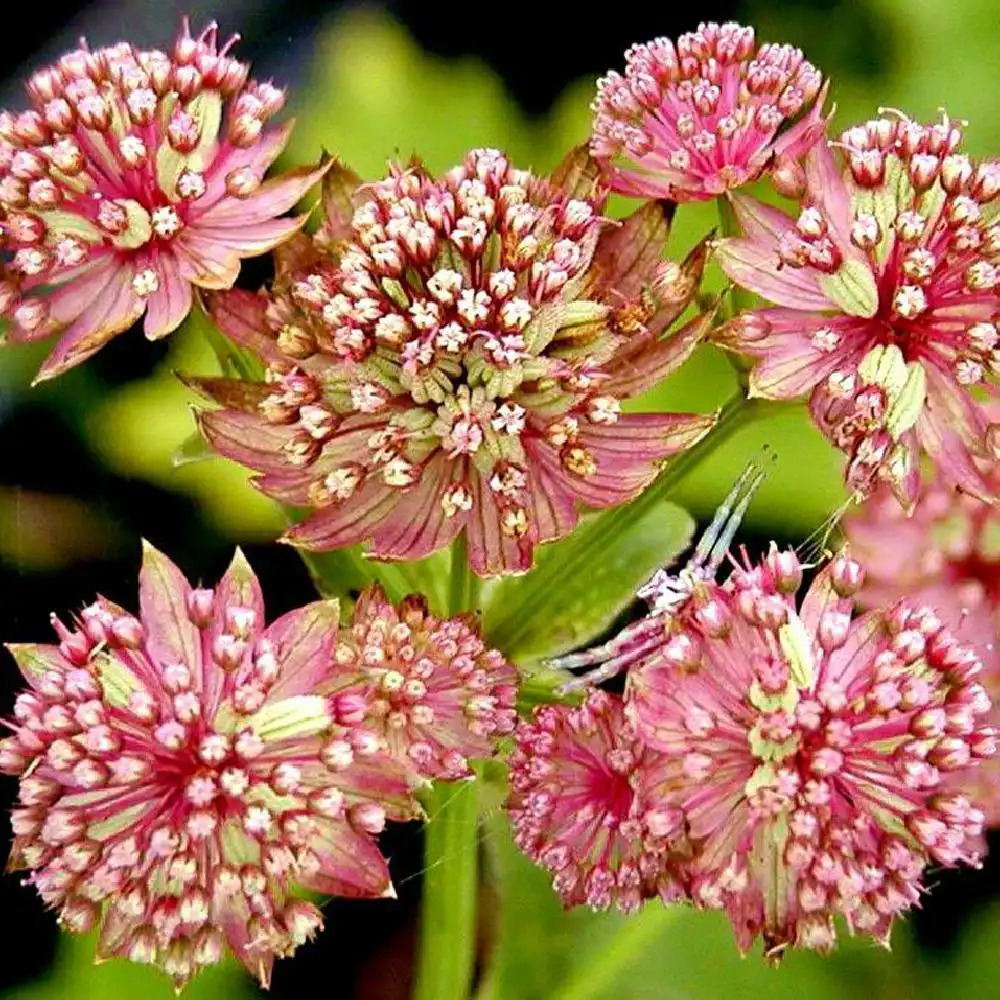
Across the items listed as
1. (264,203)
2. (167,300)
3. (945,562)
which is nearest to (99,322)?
(167,300)

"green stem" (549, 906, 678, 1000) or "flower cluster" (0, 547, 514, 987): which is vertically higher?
"flower cluster" (0, 547, 514, 987)

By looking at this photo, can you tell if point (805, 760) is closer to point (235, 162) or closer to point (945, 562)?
point (945, 562)

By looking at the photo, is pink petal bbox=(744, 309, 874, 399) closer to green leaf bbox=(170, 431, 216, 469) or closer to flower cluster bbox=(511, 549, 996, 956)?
flower cluster bbox=(511, 549, 996, 956)

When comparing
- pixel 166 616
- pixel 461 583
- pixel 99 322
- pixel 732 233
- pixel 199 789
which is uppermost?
pixel 732 233

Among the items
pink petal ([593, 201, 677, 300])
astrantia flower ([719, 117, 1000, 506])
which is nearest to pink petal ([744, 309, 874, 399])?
astrantia flower ([719, 117, 1000, 506])

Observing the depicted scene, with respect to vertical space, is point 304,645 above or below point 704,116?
below

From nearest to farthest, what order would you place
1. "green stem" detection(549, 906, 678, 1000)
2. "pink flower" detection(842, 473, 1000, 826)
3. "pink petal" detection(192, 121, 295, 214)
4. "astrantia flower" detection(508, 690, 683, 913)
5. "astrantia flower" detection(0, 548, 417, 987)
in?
"astrantia flower" detection(0, 548, 417, 987), "astrantia flower" detection(508, 690, 683, 913), "pink petal" detection(192, 121, 295, 214), "pink flower" detection(842, 473, 1000, 826), "green stem" detection(549, 906, 678, 1000)

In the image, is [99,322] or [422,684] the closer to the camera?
[422,684]
